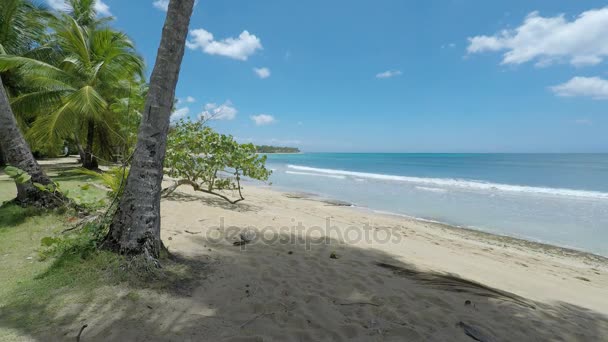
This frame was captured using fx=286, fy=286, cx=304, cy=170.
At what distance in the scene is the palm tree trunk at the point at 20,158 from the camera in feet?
14.2

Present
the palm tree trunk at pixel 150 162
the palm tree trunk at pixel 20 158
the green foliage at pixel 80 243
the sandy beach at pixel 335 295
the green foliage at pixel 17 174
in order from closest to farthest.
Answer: the sandy beach at pixel 335 295, the palm tree trunk at pixel 150 162, the green foliage at pixel 80 243, the green foliage at pixel 17 174, the palm tree trunk at pixel 20 158

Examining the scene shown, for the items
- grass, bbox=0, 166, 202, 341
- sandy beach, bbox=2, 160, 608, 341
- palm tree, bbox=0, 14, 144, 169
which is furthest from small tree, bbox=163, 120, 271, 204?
grass, bbox=0, 166, 202, 341

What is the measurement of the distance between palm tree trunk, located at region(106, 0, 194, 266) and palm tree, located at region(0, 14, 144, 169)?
8124mm

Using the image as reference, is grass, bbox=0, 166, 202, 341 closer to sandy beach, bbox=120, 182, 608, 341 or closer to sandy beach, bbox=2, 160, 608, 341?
sandy beach, bbox=2, 160, 608, 341

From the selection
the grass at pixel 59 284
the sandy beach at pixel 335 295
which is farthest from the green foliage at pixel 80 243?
the sandy beach at pixel 335 295

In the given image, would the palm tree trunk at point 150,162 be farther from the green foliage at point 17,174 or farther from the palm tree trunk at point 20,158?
the palm tree trunk at point 20,158

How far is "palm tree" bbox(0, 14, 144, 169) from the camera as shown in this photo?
392 inches

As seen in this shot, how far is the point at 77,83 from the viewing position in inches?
446

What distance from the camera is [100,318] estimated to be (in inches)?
85.2

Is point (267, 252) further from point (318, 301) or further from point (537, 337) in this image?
point (537, 337)

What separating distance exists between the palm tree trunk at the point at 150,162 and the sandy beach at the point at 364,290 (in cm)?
76

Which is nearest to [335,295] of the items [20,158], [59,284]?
[59,284]

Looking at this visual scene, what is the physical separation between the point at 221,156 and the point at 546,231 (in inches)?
373

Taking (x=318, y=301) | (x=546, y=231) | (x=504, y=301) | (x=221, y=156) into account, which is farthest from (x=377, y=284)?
(x=546, y=231)
